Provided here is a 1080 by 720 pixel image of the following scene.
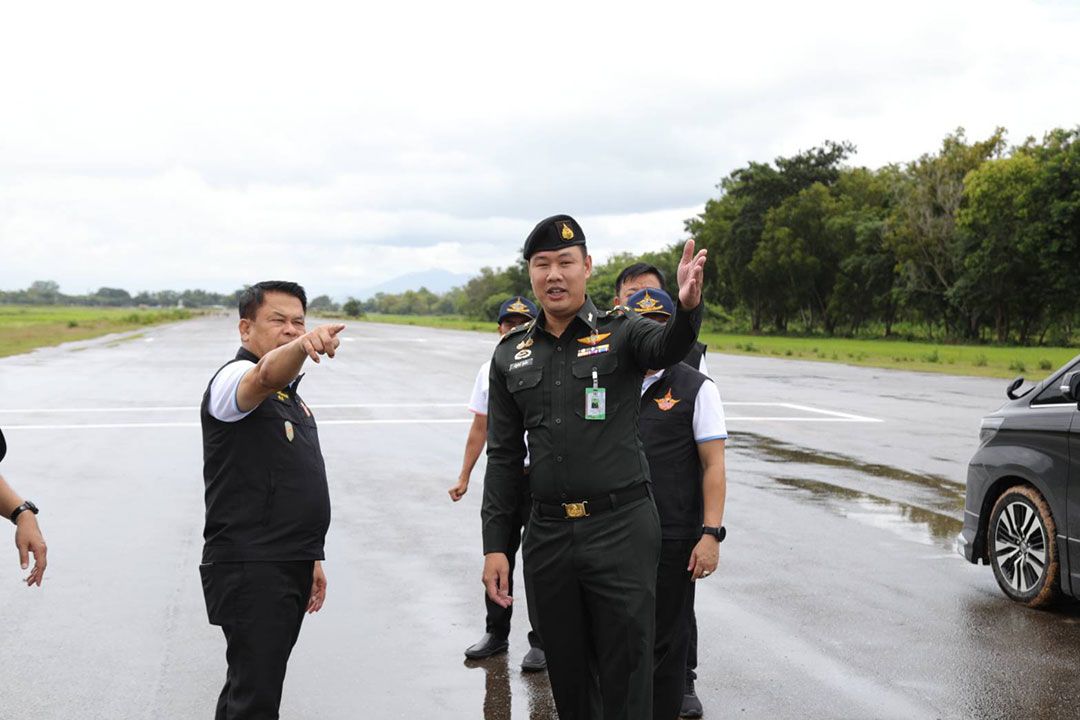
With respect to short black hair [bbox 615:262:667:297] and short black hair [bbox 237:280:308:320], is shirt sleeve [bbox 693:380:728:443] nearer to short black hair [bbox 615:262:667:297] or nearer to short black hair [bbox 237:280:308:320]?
short black hair [bbox 615:262:667:297]

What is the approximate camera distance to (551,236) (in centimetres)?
327

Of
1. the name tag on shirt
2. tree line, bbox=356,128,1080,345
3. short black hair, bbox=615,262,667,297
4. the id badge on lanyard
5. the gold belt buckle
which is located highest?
tree line, bbox=356,128,1080,345

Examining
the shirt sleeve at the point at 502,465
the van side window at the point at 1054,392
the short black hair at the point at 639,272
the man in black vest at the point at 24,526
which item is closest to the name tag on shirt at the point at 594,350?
the shirt sleeve at the point at 502,465

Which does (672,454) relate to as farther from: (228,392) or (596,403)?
(228,392)

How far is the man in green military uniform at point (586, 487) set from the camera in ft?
10.5

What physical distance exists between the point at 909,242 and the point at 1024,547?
5490cm

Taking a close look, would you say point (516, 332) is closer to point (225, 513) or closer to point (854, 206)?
point (225, 513)

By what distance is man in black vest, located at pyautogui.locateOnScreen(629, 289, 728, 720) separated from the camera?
3822mm

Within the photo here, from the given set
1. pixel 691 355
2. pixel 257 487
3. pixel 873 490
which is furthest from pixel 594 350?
pixel 873 490

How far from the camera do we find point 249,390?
3035 mm

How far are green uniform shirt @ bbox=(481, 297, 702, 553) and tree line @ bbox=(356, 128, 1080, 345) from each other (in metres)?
44.2

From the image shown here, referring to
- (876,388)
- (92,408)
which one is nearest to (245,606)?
(92,408)

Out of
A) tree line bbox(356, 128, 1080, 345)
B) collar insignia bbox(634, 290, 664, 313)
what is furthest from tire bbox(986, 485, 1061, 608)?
tree line bbox(356, 128, 1080, 345)

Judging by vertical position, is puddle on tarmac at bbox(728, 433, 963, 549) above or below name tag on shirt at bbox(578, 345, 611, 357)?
below
